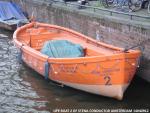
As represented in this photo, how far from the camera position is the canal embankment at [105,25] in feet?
44.5

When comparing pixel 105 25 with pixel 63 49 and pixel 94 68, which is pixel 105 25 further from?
pixel 94 68

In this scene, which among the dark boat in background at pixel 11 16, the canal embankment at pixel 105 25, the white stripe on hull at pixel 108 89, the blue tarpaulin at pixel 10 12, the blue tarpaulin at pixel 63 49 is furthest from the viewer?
the blue tarpaulin at pixel 10 12

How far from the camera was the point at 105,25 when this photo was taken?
52.7ft

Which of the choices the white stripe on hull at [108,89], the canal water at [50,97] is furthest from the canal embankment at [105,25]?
the white stripe on hull at [108,89]

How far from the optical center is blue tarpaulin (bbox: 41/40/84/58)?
1428 cm

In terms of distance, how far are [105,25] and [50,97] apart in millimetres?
A: 4415

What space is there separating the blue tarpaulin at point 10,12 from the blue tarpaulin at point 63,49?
31.5 feet

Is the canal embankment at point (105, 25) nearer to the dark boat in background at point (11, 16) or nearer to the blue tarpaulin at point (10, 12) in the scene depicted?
the dark boat in background at point (11, 16)

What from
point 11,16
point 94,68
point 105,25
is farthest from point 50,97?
point 11,16

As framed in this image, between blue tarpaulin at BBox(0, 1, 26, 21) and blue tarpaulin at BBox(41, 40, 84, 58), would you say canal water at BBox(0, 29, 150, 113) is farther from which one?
blue tarpaulin at BBox(0, 1, 26, 21)

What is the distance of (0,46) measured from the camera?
1975 centimetres

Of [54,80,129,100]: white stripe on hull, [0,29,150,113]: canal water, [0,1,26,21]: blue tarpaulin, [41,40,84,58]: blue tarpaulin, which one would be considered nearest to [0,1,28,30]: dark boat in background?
[0,1,26,21]: blue tarpaulin

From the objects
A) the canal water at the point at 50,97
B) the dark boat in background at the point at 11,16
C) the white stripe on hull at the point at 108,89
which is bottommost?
the canal water at the point at 50,97

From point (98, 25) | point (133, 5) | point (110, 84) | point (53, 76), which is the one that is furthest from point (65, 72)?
point (133, 5)
